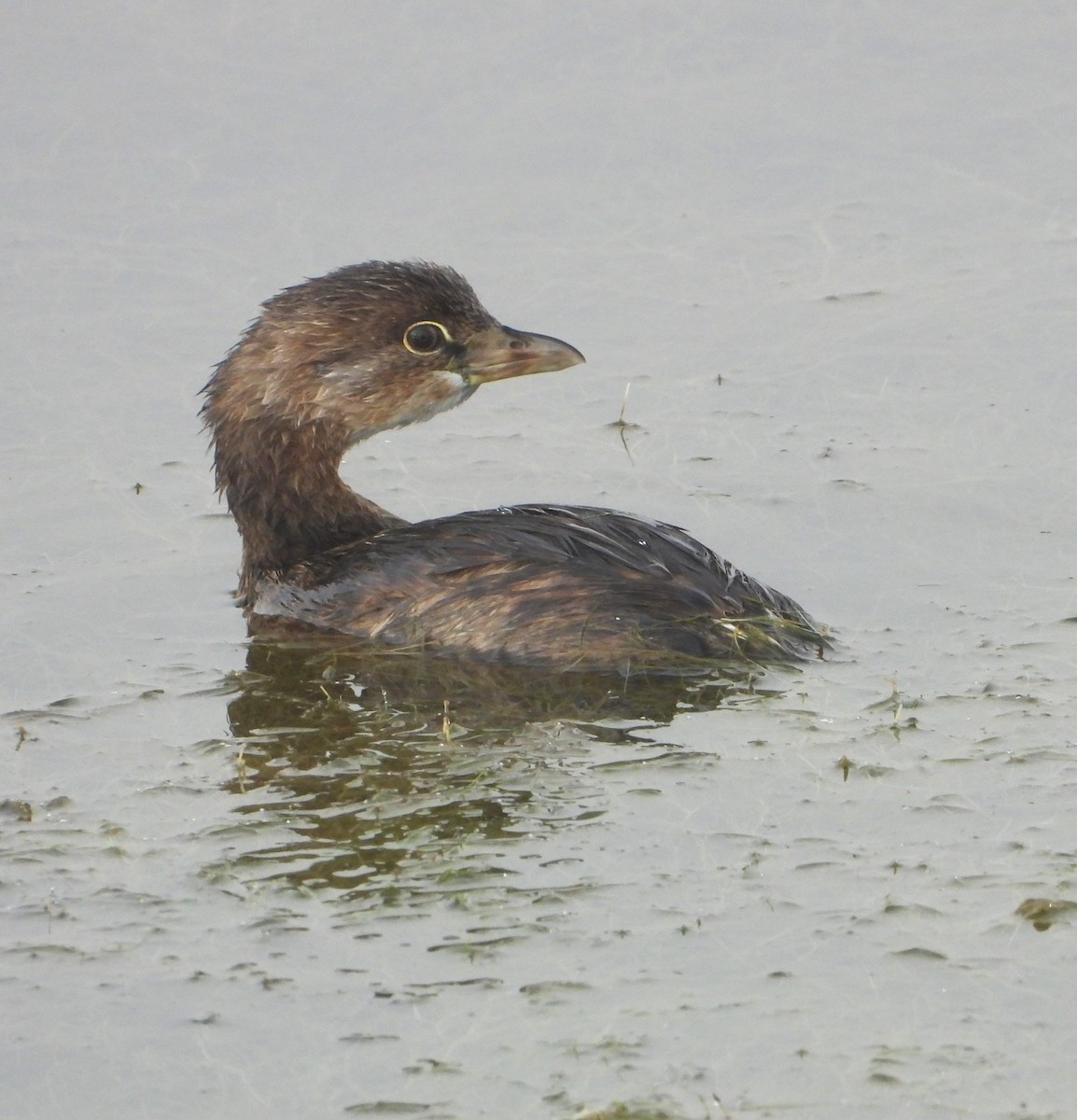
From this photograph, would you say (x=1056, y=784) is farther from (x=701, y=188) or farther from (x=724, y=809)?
(x=701, y=188)

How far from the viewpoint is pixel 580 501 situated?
29.6ft

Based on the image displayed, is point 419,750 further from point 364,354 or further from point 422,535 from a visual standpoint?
point 364,354

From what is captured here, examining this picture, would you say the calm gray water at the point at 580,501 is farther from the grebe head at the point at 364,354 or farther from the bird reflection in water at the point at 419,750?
the grebe head at the point at 364,354

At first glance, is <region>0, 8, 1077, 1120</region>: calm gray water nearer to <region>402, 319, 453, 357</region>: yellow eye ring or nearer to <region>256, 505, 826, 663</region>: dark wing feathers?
<region>256, 505, 826, 663</region>: dark wing feathers

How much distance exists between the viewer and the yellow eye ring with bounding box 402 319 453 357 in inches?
327

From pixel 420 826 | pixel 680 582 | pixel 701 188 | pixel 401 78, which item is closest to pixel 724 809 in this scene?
pixel 420 826

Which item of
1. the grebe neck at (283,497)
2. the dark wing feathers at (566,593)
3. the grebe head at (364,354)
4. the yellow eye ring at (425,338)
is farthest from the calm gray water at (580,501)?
the yellow eye ring at (425,338)

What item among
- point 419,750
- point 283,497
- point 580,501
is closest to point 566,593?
point 419,750

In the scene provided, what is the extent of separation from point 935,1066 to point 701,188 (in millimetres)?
7801

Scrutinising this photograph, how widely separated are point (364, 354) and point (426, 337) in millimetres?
256

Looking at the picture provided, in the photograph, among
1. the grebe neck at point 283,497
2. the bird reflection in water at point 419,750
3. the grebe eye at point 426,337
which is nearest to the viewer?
the bird reflection in water at point 419,750

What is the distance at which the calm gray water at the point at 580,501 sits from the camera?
4973 millimetres

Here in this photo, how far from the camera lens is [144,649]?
25.2 ft

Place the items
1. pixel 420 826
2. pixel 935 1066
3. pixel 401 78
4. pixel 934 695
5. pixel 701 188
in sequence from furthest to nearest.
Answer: pixel 401 78 < pixel 701 188 < pixel 934 695 < pixel 420 826 < pixel 935 1066
